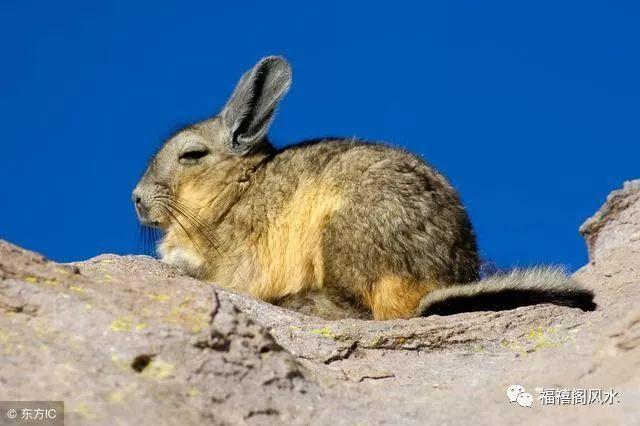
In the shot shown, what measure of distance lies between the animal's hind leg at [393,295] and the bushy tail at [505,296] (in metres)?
0.30

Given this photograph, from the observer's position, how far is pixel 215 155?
10.9 metres

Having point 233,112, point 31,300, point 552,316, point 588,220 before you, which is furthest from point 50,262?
point 588,220

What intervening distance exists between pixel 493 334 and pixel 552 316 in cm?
58

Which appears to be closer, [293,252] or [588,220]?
[293,252]

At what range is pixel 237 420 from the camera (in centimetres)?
486

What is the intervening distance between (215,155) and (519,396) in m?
6.25

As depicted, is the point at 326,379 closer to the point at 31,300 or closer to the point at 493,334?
the point at 31,300

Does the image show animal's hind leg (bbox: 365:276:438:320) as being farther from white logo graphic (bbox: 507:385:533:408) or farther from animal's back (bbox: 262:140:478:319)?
white logo graphic (bbox: 507:385:533:408)

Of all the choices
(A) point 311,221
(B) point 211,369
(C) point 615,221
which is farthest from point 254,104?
(B) point 211,369

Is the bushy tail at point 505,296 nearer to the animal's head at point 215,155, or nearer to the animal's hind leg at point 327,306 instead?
the animal's hind leg at point 327,306

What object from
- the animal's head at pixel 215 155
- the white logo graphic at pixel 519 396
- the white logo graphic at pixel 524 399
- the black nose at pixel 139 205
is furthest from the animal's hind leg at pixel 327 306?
the white logo graphic at pixel 524 399

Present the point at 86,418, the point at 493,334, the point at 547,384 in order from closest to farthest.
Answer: the point at 86,418 → the point at 547,384 → the point at 493,334

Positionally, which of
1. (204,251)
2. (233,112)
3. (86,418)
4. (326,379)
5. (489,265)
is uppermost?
(233,112)

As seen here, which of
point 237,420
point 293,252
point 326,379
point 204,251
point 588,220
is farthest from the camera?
point 588,220
